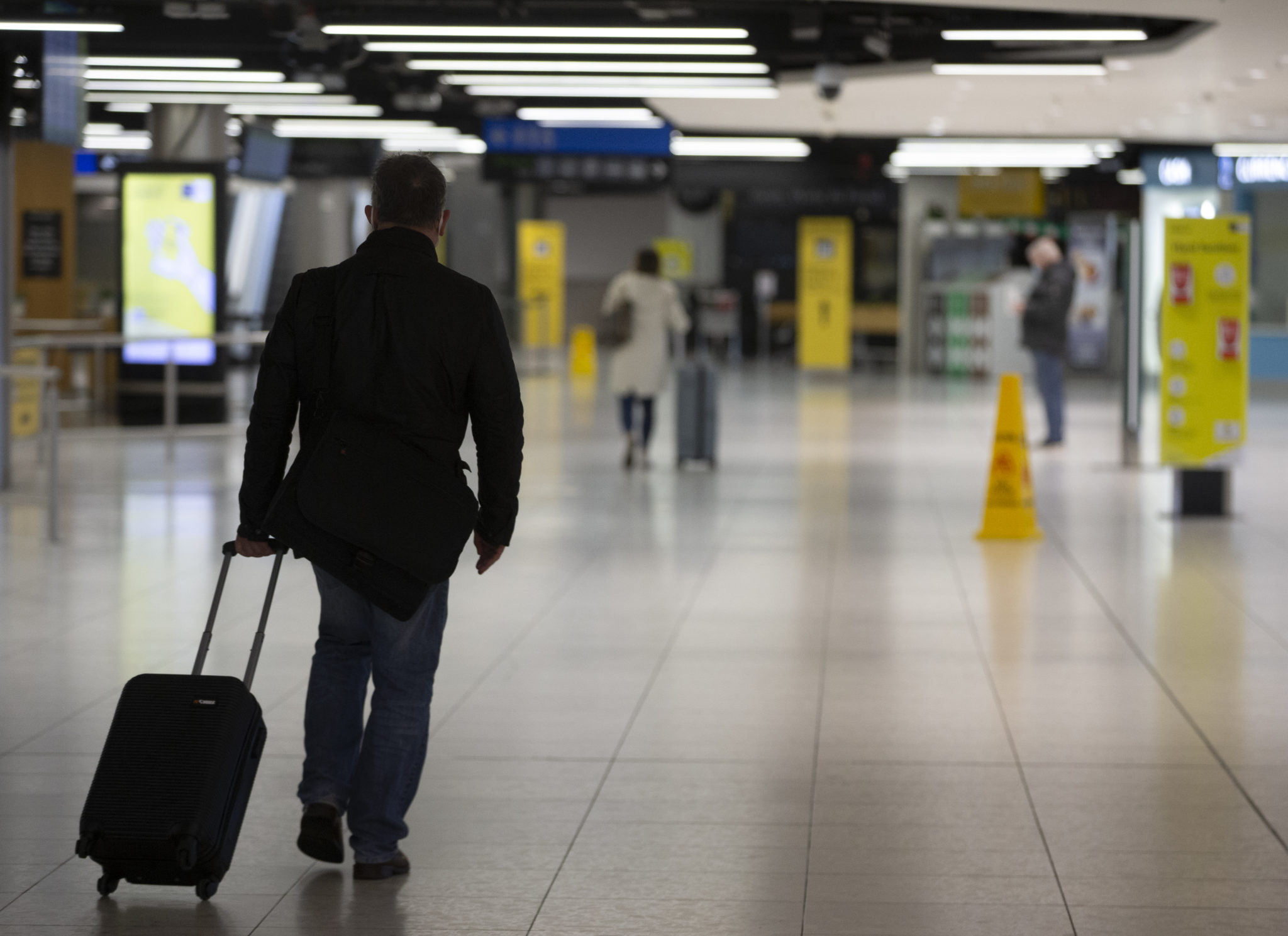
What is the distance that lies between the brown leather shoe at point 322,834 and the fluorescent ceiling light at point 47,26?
27.9 ft

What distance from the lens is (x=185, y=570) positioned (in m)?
8.21

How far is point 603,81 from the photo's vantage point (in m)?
14.8

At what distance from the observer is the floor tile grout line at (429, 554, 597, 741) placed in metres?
5.47

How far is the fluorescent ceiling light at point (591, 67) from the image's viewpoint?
1347 cm

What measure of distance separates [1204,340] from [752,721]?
605cm

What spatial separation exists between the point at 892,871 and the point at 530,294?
1154 inches

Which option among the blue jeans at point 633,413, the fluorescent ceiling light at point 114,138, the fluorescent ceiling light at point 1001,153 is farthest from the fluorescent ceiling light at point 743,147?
the blue jeans at point 633,413

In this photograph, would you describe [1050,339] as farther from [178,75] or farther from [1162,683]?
[1162,683]

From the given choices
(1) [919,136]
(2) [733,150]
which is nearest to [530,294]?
(2) [733,150]

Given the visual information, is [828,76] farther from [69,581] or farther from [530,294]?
[530,294]

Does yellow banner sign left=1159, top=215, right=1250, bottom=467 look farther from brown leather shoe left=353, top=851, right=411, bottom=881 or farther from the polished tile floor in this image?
brown leather shoe left=353, top=851, right=411, bottom=881

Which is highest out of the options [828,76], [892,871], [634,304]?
[828,76]

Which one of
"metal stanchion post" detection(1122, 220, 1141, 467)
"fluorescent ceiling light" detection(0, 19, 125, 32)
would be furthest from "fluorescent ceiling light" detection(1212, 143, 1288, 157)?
"fluorescent ceiling light" detection(0, 19, 125, 32)

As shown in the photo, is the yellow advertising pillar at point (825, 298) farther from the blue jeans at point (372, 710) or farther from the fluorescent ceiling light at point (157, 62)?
the blue jeans at point (372, 710)
